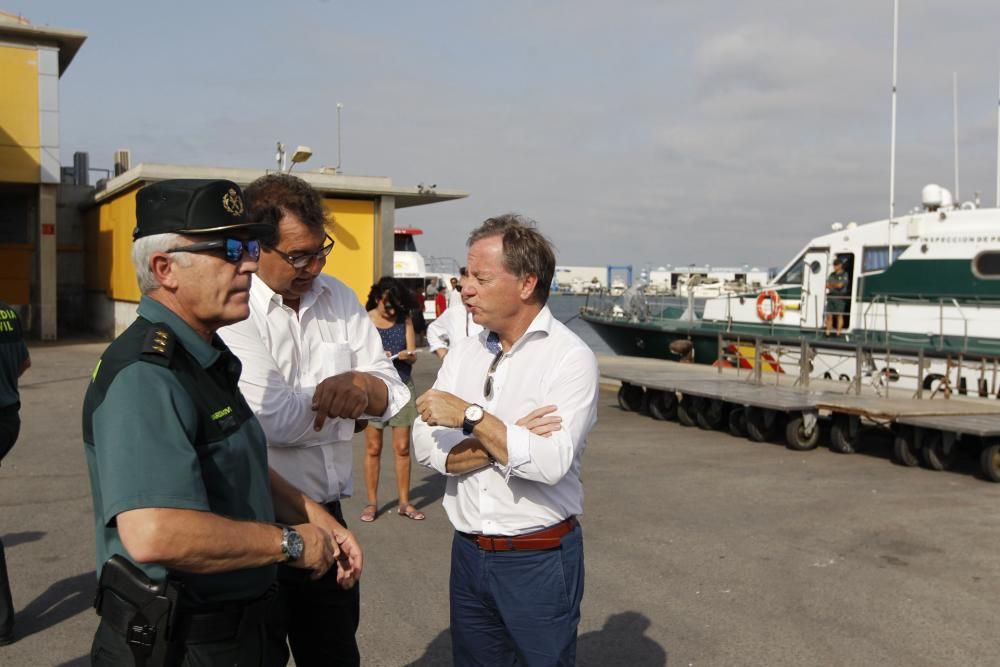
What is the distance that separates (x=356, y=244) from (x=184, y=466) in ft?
67.1

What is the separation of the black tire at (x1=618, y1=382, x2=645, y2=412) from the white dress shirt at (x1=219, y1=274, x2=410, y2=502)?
34.5ft

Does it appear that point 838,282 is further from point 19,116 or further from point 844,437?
point 19,116

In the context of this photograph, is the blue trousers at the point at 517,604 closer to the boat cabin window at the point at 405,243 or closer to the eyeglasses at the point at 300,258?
the eyeglasses at the point at 300,258

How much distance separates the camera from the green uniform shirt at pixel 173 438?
74.3 inches

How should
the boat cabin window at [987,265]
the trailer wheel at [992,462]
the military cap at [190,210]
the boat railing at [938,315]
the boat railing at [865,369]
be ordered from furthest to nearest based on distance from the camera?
the boat cabin window at [987,265] < the boat railing at [938,315] < the boat railing at [865,369] < the trailer wheel at [992,462] < the military cap at [190,210]

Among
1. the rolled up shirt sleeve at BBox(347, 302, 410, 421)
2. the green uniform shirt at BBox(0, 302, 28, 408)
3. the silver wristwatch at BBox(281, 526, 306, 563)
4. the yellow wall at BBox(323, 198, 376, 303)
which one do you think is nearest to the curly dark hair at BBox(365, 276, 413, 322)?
the green uniform shirt at BBox(0, 302, 28, 408)

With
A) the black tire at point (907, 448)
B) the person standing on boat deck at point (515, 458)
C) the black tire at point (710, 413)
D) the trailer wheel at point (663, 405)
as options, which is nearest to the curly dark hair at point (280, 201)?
the person standing on boat deck at point (515, 458)

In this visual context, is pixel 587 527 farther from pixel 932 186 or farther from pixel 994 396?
pixel 932 186

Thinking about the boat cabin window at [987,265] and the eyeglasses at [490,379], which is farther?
the boat cabin window at [987,265]

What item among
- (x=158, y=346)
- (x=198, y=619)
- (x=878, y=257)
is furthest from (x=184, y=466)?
(x=878, y=257)

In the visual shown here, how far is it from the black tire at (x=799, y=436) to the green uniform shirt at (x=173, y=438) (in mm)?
8860

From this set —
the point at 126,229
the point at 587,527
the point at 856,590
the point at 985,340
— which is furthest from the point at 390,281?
the point at 126,229

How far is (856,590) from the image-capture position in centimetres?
550

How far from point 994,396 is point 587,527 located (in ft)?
28.7
